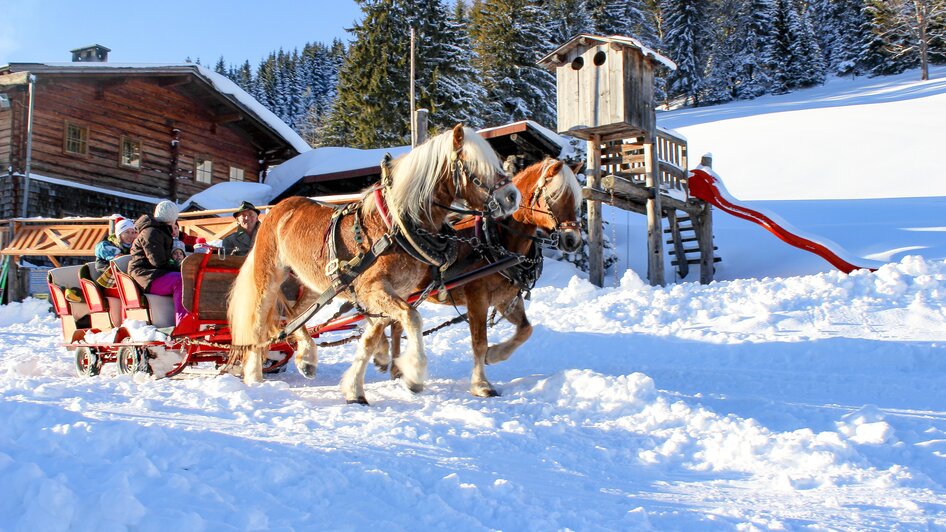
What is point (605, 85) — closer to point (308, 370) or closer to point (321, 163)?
point (308, 370)

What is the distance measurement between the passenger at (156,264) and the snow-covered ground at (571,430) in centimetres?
116

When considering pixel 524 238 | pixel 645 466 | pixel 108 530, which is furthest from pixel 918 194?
pixel 108 530

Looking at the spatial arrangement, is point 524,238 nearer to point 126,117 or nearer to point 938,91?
point 126,117

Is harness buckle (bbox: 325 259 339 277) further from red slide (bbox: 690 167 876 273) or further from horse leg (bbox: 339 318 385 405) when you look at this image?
red slide (bbox: 690 167 876 273)

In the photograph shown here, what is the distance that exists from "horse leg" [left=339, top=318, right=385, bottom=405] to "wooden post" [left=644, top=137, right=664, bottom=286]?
930 cm

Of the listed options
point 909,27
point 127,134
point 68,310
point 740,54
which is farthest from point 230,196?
point 909,27

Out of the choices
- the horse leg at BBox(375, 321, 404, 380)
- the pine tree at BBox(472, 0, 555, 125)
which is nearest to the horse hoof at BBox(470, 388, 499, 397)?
the horse leg at BBox(375, 321, 404, 380)

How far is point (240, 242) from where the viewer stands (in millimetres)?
8586

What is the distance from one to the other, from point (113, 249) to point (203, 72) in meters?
15.1

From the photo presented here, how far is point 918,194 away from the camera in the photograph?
2089cm

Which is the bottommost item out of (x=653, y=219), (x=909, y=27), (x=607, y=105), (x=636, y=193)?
(x=653, y=219)

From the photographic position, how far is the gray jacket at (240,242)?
8469 millimetres

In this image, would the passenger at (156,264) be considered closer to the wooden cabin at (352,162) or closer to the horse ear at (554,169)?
the horse ear at (554,169)

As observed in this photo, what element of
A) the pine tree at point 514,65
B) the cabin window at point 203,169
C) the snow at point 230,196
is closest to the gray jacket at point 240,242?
the snow at point 230,196
